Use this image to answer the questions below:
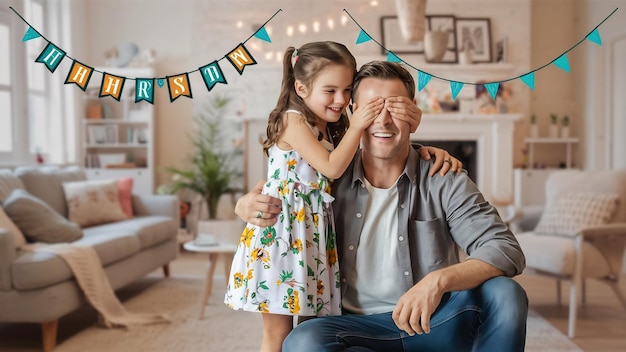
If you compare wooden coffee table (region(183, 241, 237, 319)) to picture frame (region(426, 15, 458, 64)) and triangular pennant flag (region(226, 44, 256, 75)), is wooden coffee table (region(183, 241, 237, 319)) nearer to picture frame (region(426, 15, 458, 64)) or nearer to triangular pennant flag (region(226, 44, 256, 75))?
triangular pennant flag (region(226, 44, 256, 75))

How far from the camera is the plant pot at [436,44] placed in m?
6.70

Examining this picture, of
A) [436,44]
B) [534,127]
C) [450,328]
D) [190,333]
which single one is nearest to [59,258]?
[190,333]

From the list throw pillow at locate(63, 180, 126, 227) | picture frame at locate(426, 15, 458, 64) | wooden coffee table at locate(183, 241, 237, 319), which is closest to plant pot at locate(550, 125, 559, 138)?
picture frame at locate(426, 15, 458, 64)

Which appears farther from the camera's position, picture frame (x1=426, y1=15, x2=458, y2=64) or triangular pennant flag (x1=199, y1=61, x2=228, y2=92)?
picture frame (x1=426, y1=15, x2=458, y2=64)

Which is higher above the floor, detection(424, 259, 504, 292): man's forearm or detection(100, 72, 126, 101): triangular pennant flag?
detection(100, 72, 126, 101): triangular pennant flag

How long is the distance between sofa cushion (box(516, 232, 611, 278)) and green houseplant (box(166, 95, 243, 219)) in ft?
12.3

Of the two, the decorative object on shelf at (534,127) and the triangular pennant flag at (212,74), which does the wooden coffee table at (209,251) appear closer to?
the triangular pennant flag at (212,74)

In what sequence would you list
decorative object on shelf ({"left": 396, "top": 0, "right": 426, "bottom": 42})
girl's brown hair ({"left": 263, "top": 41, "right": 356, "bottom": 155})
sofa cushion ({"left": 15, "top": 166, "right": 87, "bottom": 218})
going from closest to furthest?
girl's brown hair ({"left": 263, "top": 41, "right": 356, "bottom": 155}) → sofa cushion ({"left": 15, "top": 166, "right": 87, "bottom": 218}) → decorative object on shelf ({"left": 396, "top": 0, "right": 426, "bottom": 42})

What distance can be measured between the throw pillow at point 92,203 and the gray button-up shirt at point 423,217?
11.0ft

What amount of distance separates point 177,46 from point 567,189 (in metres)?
4.58

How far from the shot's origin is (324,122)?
1993mm

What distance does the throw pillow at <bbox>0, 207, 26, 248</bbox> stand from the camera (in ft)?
11.7

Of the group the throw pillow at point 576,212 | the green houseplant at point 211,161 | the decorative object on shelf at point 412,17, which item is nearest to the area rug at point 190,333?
the throw pillow at point 576,212

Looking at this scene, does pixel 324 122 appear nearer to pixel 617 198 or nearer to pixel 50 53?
pixel 50 53
